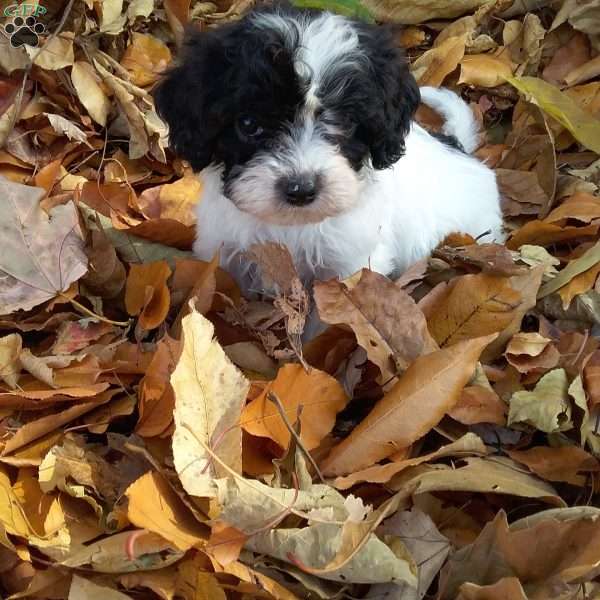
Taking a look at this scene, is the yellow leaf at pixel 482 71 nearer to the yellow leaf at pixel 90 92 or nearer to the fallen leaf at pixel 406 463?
the yellow leaf at pixel 90 92

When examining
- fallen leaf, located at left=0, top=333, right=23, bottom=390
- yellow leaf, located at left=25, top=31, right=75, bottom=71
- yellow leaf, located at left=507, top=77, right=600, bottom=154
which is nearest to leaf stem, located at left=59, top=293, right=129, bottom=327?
fallen leaf, located at left=0, top=333, right=23, bottom=390

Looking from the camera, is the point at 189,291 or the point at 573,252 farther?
the point at 573,252

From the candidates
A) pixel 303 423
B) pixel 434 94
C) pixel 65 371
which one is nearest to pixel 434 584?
pixel 303 423

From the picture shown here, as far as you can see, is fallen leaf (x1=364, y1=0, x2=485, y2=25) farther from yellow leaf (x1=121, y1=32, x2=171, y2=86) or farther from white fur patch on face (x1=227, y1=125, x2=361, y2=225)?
white fur patch on face (x1=227, y1=125, x2=361, y2=225)

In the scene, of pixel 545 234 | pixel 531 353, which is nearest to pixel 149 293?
pixel 531 353

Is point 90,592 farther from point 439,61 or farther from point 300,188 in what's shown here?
point 439,61

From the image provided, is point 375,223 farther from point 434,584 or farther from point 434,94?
point 434,584
